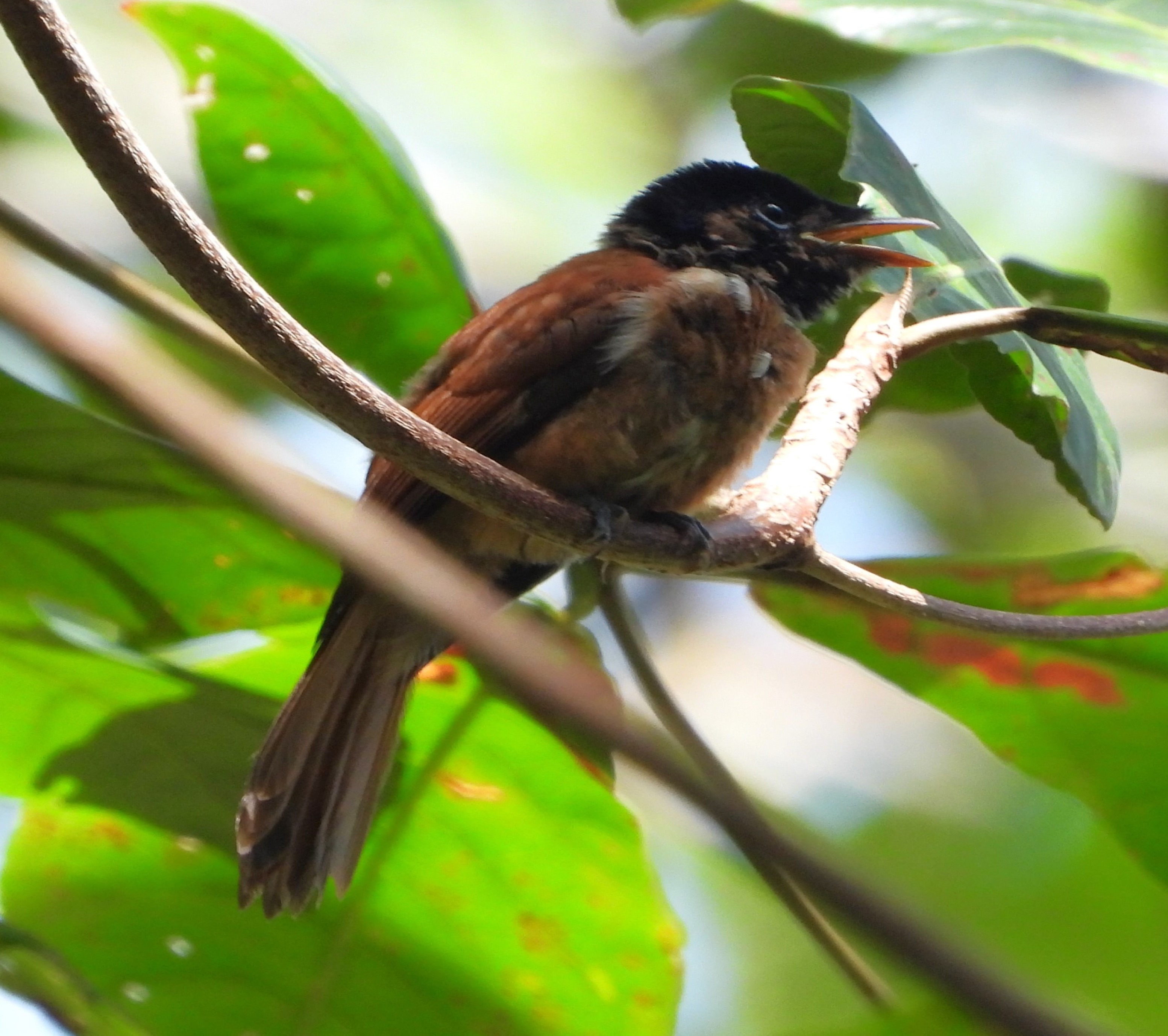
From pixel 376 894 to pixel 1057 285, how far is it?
203cm

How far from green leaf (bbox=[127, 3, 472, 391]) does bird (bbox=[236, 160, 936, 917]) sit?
26cm

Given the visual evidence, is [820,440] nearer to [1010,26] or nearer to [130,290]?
[1010,26]

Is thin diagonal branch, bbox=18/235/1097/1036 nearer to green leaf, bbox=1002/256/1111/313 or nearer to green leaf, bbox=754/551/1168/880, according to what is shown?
green leaf, bbox=754/551/1168/880

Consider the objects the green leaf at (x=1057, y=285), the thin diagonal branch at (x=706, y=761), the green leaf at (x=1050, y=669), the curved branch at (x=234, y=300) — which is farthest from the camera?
the green leaf at (x=1057, y=285)

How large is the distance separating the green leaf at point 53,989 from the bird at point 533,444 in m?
0.52

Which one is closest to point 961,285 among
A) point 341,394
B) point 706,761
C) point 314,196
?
point 706,761

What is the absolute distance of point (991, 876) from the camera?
4863mm

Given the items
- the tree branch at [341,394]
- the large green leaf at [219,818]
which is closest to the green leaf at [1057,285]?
the tree branch at [341,394]

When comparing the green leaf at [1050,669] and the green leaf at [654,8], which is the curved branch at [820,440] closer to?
the green leaf at [1050,669]

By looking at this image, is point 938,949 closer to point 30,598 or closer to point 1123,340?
point 1123,340

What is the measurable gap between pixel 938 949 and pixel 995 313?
193cm

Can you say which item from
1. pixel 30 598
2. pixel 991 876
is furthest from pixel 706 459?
pixel 991 876

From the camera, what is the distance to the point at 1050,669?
3027 millimetres

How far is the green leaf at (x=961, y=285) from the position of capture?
2.52 metres
